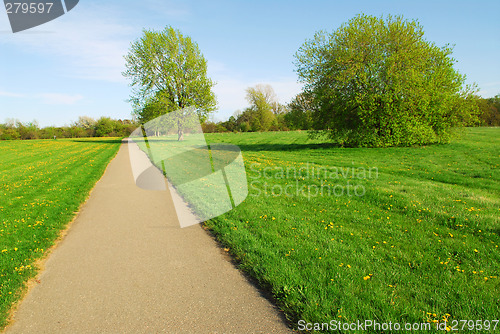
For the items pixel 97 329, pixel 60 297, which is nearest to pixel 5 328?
pixel 60 297

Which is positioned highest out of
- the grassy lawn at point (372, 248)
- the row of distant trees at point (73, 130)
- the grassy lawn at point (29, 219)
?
the row of distant trees at point (73, 130)

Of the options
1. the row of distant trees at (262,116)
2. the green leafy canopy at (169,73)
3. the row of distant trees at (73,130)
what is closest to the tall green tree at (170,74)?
the green leafy canopy at (169,73)

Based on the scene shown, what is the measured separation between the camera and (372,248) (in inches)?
181

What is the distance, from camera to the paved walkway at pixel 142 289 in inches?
118

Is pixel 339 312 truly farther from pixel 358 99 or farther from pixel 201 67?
pixel 201 67

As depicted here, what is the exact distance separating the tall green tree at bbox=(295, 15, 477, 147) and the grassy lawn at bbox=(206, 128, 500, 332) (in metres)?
12.5

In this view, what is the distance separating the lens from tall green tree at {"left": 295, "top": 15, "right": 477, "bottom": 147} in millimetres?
19875

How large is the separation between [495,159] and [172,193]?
55.7 ft

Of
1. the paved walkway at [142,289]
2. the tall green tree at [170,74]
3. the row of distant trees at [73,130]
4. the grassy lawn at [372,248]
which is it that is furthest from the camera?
the row of distant trees at [73,130]

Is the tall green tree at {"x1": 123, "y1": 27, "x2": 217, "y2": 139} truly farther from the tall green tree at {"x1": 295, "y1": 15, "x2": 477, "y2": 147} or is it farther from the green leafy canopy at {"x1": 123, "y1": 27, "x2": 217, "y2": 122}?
the tall green tree at {"x1": 295, "y1": 15, "x2": 477, "y2": 147}

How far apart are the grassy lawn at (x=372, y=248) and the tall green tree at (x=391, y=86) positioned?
40.9 ft

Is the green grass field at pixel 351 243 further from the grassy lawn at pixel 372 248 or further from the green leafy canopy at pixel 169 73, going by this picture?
the green leafy canopy at pixel 169 73

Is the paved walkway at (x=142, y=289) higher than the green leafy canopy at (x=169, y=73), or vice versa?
the green leafy canopy at (x=169, y=73)

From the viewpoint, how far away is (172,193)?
9055 mm
